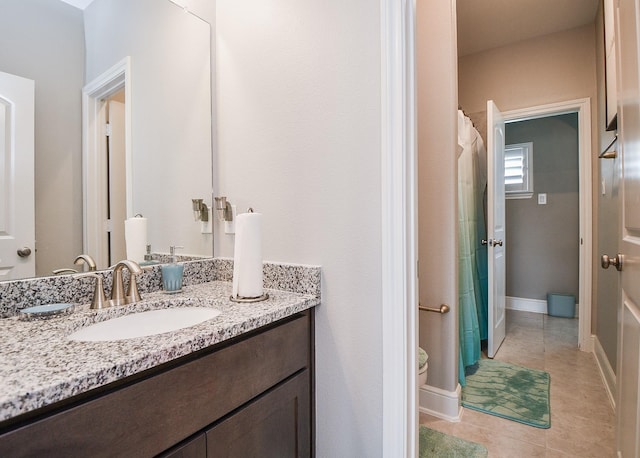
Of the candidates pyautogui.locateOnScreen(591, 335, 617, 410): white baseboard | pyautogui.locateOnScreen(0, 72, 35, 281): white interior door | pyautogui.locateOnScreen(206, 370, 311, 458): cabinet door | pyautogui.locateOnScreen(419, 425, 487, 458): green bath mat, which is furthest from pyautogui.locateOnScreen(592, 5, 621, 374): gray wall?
pyautogui.locateOnScreen(0, 72, 35, 281): white interior door

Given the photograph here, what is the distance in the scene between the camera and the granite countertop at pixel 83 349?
53 cm

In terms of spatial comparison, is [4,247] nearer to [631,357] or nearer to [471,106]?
[631,357]

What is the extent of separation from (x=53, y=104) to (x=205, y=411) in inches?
40.6

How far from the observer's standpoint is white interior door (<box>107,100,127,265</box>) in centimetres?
116

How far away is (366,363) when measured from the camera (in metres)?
1.09

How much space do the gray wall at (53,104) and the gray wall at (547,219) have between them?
429 cm

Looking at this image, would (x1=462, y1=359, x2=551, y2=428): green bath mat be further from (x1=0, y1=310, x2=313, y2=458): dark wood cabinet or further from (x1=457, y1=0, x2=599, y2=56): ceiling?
(x1=457, y1=0, x2=599, y2=56): ceiling

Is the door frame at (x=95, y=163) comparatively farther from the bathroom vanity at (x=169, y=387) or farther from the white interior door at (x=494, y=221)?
the white interior door at (x=494, y=221)

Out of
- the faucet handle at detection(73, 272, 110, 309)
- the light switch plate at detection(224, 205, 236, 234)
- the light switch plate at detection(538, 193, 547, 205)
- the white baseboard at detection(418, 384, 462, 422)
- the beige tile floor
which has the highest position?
the light switch plate at detection(538, 193, 547, 205)

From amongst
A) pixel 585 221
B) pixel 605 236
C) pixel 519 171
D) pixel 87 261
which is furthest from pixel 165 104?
pixel 519 171

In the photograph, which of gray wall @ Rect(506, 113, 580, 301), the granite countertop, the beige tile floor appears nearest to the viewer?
the granite countertop

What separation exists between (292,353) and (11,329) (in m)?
0.73

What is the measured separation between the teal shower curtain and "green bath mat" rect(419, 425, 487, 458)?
0.46 meters

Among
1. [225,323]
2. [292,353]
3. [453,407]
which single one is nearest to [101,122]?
[225,323]
